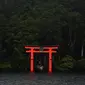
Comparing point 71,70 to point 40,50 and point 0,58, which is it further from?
point 0,58

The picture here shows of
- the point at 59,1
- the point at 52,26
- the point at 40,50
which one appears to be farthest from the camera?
the point at 59,1

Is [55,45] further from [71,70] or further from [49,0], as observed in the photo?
[49,0]

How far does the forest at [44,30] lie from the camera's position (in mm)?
14453

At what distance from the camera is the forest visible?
1445 cm

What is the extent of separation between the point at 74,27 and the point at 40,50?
104 inches

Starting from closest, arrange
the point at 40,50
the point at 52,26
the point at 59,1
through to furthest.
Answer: the point at 40,50, the point at 52,26, the point at 59,1

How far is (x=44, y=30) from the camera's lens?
14.7 meters

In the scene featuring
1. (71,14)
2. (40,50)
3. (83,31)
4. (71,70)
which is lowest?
(71,70)

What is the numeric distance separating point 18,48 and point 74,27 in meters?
3.40

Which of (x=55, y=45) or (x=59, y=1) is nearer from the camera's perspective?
(x=55, y=45)

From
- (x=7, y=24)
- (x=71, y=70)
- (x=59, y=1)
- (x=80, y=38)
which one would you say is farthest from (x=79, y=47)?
(x=7, y=24)

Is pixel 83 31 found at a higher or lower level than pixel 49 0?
lower

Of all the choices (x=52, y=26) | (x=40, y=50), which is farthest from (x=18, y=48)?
(x=52, y=26)

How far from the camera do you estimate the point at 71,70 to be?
572 inches
